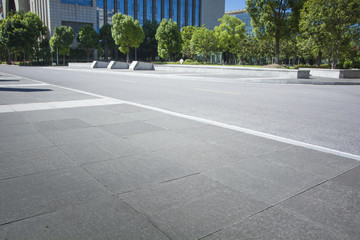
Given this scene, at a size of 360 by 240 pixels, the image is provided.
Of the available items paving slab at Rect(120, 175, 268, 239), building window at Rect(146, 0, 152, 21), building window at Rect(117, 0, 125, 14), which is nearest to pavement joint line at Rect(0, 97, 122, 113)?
paving slab at Rect(120, 175, 268, 239)

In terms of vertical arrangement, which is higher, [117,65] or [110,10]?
[110,10]

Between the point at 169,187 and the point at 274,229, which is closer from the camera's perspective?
the point at 274,229

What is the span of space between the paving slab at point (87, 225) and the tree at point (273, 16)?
33543mm

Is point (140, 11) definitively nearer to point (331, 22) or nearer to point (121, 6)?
point (121, 6)

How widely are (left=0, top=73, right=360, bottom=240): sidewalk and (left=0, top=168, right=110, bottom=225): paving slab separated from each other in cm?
1

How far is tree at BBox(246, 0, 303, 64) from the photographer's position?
33.0 m

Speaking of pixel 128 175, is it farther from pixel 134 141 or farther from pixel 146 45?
pixel 146 45

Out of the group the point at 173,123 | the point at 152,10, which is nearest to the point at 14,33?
the point at 152,10

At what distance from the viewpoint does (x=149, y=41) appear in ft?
254

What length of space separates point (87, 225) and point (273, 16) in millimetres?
35525

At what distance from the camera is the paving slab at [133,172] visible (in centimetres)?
335

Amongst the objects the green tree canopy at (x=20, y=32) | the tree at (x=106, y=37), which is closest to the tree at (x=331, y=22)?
the tree at (x=106, y=37)

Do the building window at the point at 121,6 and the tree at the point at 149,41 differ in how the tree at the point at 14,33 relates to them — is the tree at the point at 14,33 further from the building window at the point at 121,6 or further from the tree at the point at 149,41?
the tree at the point at 149,41

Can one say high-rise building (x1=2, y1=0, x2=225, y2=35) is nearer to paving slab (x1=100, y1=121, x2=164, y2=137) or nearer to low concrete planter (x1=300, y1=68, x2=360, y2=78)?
low concrete planter (x1=300, y1=68, x2=360, y2=78)
